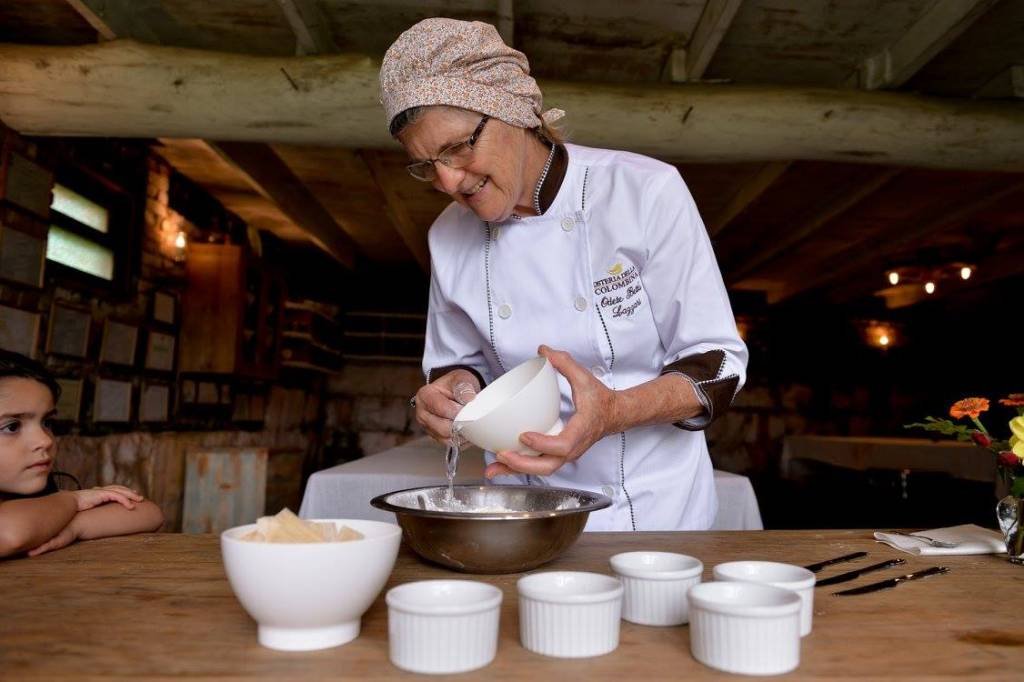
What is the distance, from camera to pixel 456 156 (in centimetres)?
139

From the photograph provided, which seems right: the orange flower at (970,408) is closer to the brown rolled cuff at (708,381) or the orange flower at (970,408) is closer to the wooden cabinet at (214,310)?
the brown rolled cuff at (708,381)

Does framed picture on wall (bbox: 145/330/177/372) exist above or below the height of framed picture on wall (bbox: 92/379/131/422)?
above

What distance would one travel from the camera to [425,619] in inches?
26.0

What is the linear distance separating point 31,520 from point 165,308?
4.29 m

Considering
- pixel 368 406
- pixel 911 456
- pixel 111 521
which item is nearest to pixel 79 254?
pixel 111 521

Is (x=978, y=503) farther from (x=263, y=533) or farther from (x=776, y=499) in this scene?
(x=263, y=533)

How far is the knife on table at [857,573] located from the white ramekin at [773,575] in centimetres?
18

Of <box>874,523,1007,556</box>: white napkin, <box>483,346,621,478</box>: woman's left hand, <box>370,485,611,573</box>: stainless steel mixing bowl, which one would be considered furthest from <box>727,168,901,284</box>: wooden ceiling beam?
<box>370,485,611,573</box>: stainless steel mixing bowl

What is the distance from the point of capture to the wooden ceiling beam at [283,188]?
458 cm

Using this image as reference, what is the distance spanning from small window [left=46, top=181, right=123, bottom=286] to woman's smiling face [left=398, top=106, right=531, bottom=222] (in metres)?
3.03

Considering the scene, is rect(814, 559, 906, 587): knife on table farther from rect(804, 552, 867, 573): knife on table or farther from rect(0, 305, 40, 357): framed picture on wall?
rect(0, 305, 40, 357): framed picture on wall

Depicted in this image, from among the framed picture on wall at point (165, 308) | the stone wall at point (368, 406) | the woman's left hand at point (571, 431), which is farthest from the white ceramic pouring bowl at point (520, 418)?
the stone wall at point (368, 406)

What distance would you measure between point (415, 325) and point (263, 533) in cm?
822

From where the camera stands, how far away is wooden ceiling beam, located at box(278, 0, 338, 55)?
3189mm
